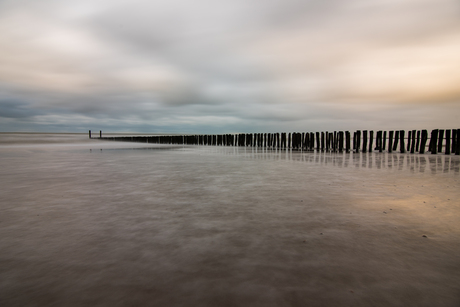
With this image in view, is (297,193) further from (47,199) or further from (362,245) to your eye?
(47,199)

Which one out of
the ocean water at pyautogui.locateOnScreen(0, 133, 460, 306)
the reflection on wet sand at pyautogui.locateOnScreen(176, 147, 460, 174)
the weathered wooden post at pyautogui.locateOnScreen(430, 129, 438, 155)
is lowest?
the reflection on wet sand at pyautogui.locateOnScreen(176, 147, 460, 174)

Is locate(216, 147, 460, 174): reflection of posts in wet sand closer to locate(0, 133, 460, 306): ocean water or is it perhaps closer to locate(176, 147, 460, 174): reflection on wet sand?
locate(176, 147, 460, 174): reflection on wet sand

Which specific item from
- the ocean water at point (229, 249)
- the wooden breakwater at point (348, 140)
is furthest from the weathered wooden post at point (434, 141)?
the ocean water at point (229, 249)

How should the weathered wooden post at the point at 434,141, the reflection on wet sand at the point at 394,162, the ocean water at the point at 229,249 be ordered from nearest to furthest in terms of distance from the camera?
the ocean water at the point at 229,249, the reflection on wet sand at the point at 394,162, the weathered wooden post at the point at 434,141

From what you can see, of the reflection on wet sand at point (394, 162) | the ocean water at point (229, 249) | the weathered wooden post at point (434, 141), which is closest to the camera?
the ocean water at point (229, 249)

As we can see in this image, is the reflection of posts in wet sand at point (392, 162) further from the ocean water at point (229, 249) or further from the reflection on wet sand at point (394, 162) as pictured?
the ocean water at point (229, 249)

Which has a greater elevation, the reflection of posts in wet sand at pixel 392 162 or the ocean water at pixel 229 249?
the ocean water at pixel 229 249

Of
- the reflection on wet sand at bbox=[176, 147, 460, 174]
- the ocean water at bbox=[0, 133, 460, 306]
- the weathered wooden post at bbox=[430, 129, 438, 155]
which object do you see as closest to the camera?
the ocean water at bbox=[0, 133, 460, 306]

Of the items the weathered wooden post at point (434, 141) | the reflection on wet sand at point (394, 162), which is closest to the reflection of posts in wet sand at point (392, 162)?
the reflection on wet sand at point (394, 162)

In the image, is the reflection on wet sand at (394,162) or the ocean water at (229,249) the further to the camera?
the reflection on wet sand at (394,162)

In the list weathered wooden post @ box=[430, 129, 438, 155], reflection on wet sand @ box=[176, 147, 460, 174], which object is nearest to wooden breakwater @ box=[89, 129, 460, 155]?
weathered wooden post @ box=[430, 129, 438, 155]

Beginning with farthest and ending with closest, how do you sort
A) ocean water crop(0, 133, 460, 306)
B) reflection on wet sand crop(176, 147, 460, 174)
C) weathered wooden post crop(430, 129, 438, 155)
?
weathered wooden post crop(430, 129, 438, 155), reflection on wet sand crop(176, 147, 460, 174), ocean water crop(0, 133, 460, 306)

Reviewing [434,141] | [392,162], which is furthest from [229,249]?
[434,141]

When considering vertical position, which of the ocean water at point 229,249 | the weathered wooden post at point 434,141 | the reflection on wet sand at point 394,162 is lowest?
the reflection on wet sand at point 394,162
